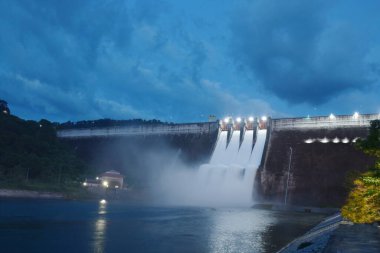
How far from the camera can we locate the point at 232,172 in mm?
57281

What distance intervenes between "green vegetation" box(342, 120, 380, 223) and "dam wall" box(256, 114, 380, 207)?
1047 inches

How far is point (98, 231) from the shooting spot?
2511 cm

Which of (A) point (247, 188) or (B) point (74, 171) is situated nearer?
(A) point (247, 188)

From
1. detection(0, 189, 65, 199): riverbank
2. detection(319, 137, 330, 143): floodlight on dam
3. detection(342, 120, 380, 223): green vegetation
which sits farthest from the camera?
detection(319, 137, 330, 143): floodlight on dam

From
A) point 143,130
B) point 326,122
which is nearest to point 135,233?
point 326,122

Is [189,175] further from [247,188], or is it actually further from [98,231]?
[98,231]

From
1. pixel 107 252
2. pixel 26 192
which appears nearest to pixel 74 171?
pixel 26 192

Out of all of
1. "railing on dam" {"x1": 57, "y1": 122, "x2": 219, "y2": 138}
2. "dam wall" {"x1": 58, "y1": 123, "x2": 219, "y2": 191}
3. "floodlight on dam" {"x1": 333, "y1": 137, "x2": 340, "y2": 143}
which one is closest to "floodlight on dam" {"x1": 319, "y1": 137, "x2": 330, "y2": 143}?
"floodlight on dam" {"x1": 333, "y1": 137, "x2": 340, "y2": 143}

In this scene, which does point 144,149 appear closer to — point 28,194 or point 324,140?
point 28,194

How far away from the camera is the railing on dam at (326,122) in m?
54.1

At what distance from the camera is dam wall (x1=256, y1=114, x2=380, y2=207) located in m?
48.7

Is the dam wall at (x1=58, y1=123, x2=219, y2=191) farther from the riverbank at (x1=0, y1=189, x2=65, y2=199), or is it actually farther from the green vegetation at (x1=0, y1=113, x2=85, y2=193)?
the riverbank at (x1=0, y1=189, x2=65, y2=199)

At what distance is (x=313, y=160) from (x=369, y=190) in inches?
1473

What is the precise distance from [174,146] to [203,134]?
18.3 ft
